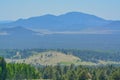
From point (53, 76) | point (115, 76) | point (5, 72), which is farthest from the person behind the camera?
point (53, 76)

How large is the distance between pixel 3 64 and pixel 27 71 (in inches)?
706

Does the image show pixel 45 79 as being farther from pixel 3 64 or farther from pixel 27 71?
pixel 3 64

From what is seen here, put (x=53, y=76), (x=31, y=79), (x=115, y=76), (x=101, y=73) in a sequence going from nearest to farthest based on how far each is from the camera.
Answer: (x=115, y=76) → (x=101, y=73) → (x=31, y=79) → (x=53, y=76)

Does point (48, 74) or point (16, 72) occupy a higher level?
point (16, 72)

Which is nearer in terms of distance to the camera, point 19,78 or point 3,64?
point 3,64

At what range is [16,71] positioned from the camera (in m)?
117

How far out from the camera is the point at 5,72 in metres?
104

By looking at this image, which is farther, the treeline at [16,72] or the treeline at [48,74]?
the treeline at [16,72]

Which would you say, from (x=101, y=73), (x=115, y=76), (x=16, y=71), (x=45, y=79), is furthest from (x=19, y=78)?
(x=115, y=76)

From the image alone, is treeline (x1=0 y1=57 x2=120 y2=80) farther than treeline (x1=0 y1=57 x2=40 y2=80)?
No

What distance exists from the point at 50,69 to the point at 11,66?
1989 cm

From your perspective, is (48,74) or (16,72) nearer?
(16,72)

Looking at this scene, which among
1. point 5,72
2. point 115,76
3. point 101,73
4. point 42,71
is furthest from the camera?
point 42,71

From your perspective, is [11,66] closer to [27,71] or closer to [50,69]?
[27,71]
